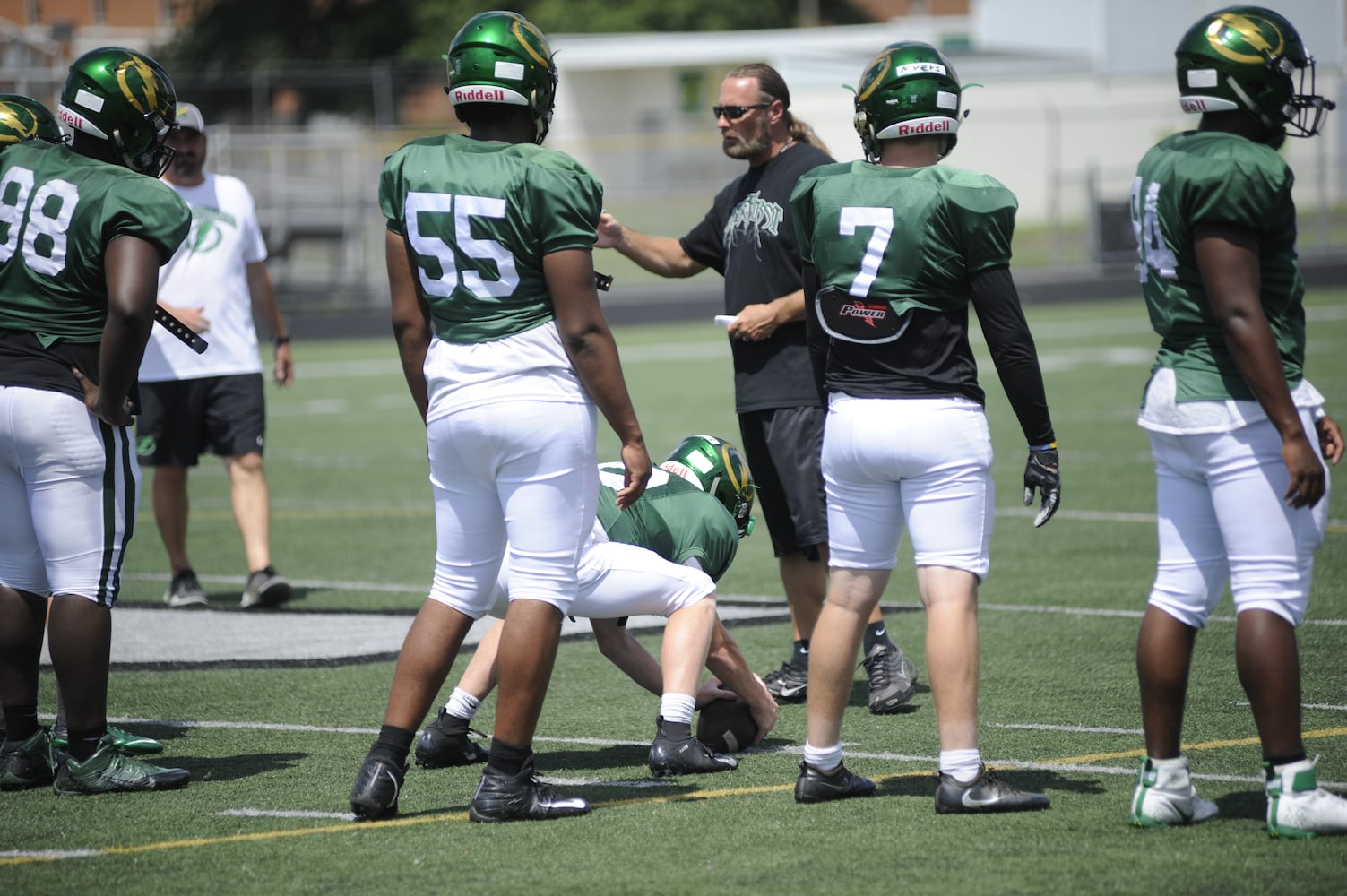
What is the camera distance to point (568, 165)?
468 centimetres

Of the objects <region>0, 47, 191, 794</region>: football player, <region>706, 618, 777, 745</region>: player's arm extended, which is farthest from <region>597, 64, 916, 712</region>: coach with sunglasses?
<region>0, 47, 191, 794</region>: football player

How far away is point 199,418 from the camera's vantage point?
29.9 feet

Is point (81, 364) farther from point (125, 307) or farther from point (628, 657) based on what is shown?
point (628, 657)

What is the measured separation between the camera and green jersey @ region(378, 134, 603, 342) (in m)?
4.62

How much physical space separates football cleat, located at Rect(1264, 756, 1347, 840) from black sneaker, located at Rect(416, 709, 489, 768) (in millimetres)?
2585

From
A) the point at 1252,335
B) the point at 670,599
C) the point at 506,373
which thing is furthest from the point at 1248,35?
the point at 670,599

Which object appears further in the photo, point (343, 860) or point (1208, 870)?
point (343, 860)

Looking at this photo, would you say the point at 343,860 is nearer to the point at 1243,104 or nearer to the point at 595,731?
the point at 595,731

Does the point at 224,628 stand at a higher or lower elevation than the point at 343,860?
lower

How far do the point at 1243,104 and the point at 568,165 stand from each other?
1791mm

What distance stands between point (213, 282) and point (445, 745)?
4.34 m

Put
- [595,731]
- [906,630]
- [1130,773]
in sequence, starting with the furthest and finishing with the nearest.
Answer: [906,630], [595,731], [1130,773]

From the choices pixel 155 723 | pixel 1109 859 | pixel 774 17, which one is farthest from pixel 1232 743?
pixel 774 17

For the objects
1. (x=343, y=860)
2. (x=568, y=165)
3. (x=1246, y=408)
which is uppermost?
(x=568, y=165)
